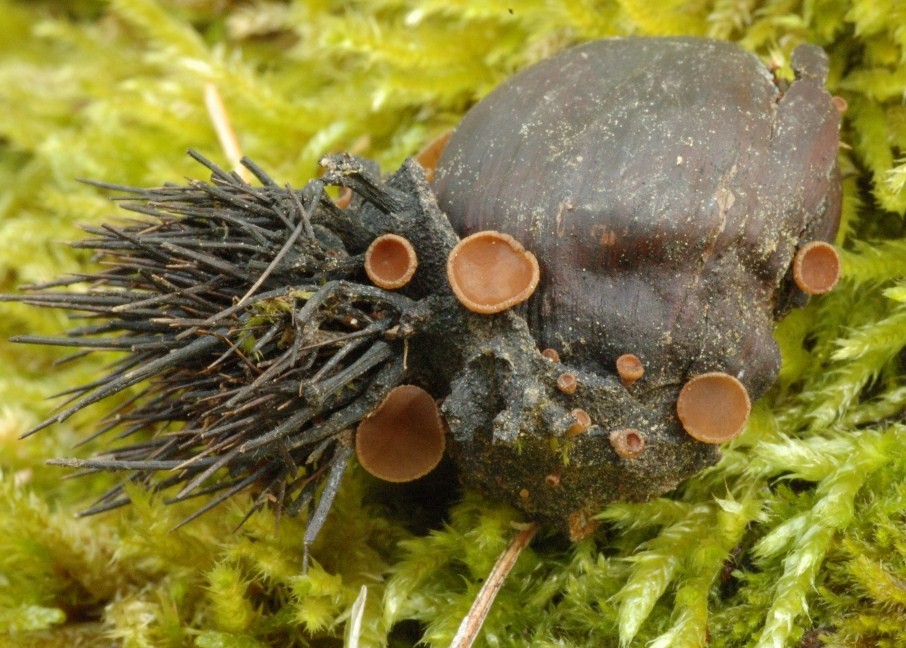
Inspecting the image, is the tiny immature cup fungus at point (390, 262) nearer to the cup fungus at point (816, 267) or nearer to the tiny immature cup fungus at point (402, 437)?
the tiny immature cup fungus at point (402, 437)

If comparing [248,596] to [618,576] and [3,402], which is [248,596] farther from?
[3,402]

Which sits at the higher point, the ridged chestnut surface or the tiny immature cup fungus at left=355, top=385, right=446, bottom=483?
the ridged chestnut surface

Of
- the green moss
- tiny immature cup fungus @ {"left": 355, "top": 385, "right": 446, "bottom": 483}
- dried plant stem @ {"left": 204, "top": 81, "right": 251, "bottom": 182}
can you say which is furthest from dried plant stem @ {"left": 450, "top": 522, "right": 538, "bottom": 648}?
dried plant stem @ {"left": 204, "top": 81, "right": 251, "bottom": 182}

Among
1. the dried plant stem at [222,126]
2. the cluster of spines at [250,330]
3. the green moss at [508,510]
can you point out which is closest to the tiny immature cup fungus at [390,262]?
the cluster of spines at [250,330]

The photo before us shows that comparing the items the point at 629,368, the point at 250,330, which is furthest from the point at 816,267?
the point at 250,330

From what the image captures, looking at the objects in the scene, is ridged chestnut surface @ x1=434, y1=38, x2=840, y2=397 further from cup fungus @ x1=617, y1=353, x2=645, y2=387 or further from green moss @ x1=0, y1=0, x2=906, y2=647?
green moss @ x1=0, y1=0, x2=906, y2=647
